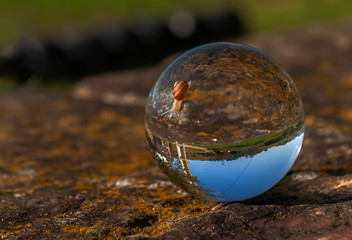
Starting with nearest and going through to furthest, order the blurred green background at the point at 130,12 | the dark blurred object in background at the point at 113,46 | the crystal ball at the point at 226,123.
Answer: the crystal ball at the point at 226,123 < the dark blurred object in background at the point at 113,46 < the blurred green background at the point at 130,12

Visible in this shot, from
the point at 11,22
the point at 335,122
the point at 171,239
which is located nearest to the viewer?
the point at 171,239

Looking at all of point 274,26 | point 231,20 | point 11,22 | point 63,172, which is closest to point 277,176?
point 63,172

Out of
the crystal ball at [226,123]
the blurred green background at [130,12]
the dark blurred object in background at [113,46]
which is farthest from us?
the blurred green background at [130,12]

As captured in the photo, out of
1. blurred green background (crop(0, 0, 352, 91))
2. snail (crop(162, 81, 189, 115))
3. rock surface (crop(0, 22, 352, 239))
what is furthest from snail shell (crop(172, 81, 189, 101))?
blurred green background (crop(0, 0, 352, 91))

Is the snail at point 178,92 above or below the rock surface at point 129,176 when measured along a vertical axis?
above

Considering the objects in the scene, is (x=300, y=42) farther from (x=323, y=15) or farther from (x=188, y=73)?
(x=323, y=15)

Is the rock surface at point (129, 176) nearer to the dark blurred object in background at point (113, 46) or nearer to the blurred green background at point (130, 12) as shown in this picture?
the dark blurred object in background at point (113, 46)

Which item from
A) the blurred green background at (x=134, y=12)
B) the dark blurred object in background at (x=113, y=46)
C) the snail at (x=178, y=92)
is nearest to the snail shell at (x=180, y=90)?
the snail at (x=178, y=92)
